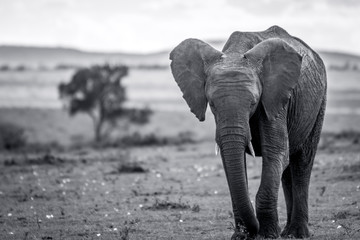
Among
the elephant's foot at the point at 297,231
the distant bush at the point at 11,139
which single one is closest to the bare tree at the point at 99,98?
the distant bush at the point at 11,139

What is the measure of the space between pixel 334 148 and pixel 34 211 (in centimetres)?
1677

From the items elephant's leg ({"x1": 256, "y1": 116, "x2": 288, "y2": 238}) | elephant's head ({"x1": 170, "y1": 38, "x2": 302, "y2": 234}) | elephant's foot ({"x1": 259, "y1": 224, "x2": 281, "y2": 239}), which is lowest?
elephant's foot ({"x1": 259, "y1": 224, "x2": 281, "y2": 239})

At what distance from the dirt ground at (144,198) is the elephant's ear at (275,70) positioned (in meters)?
2.75

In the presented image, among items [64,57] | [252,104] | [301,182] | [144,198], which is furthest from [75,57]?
[252,104]

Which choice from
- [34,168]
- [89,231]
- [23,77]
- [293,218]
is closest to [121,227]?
[89,231]

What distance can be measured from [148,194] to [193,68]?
8691 millimetres

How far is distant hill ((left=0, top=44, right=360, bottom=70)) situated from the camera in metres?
127

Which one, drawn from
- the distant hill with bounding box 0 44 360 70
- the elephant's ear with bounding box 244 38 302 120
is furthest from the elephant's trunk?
the distant hill with bounding box 0 44 360 70

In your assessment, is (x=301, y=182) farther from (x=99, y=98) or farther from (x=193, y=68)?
(x=99, y=98)

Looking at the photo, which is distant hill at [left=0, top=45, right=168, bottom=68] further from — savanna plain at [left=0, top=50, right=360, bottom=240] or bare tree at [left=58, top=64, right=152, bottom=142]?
savanna plain at [left=0, top=50, right=360, bottom=240]

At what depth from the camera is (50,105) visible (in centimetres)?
7206

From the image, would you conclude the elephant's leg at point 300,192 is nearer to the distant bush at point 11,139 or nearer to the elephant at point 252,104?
the elephant at point 252,104

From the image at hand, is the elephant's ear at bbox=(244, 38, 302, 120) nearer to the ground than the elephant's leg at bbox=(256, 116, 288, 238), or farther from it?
farther from it

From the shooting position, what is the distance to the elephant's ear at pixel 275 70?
432 inches
